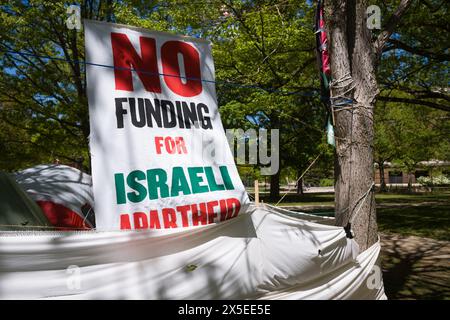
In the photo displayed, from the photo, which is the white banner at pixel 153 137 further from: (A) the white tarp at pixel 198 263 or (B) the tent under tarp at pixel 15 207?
(B) the tent under tarp at pixel 15 207

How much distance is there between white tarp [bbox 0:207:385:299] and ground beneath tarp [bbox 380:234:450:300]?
5.68ft

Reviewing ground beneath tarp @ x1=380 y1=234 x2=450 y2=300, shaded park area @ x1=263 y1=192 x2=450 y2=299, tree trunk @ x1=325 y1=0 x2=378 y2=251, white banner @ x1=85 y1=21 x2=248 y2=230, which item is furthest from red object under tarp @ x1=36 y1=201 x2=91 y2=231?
ground beneath tarp @ x1=380 y1=234 x2=450 y2=300

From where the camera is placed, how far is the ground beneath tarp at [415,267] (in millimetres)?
6500

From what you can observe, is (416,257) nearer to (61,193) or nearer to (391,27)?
(391,27)

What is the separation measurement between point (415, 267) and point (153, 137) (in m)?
6.80

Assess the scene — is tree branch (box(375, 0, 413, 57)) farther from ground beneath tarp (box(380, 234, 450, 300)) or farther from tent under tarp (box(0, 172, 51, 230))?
tent under tarp (box(0, 172, 51, 230))

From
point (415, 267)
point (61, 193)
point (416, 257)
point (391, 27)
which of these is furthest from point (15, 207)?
point (416, 257)

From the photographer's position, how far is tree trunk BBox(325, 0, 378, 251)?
550cm

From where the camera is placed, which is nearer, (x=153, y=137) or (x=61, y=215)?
(x=153, y=137)

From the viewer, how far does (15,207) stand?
541cm

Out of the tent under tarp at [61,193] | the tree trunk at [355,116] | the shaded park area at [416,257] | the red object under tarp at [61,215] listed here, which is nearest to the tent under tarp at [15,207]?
the tent under tarp at [61,193]

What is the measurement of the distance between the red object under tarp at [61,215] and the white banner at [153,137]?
4.50 m

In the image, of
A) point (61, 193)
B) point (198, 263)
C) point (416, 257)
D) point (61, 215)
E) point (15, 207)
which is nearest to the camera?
point (198, 263)

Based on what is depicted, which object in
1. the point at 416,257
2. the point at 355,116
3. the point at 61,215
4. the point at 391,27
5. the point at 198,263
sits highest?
the point at 391,27
